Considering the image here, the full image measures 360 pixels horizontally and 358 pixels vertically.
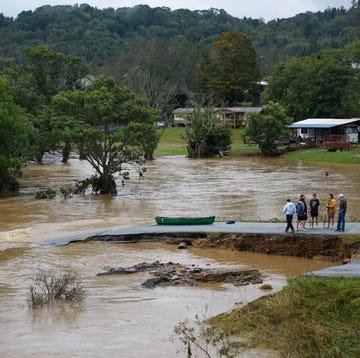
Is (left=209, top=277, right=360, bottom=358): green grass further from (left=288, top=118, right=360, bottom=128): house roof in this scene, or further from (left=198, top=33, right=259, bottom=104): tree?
(left=198, top=33, right=259, bottom=104): tree

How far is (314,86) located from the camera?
87000 mm

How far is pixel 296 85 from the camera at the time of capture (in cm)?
8825

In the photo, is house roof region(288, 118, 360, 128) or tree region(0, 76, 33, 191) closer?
tree region(0, 76, 33, 191)

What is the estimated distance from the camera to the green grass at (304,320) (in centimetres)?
1521

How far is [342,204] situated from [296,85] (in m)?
62.5

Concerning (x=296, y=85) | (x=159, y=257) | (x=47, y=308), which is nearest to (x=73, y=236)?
(x=159, y=257)

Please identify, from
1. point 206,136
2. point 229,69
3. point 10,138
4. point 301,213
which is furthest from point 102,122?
point 229,69

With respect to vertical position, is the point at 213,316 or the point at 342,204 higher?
the point at 342,204

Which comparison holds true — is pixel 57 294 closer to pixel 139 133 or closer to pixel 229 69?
pixel 139 133

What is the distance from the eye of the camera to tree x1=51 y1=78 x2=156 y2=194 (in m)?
49.2

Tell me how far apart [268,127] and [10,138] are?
123 feet

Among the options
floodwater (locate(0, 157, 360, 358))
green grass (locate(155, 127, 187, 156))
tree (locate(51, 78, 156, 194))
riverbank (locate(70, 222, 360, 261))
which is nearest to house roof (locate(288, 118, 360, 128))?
green grass (locate(155, 127, 187, 156))

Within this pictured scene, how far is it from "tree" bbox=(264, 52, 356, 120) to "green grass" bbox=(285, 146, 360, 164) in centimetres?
967

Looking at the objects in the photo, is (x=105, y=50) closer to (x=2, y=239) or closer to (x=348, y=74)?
(x=348, y=74)
